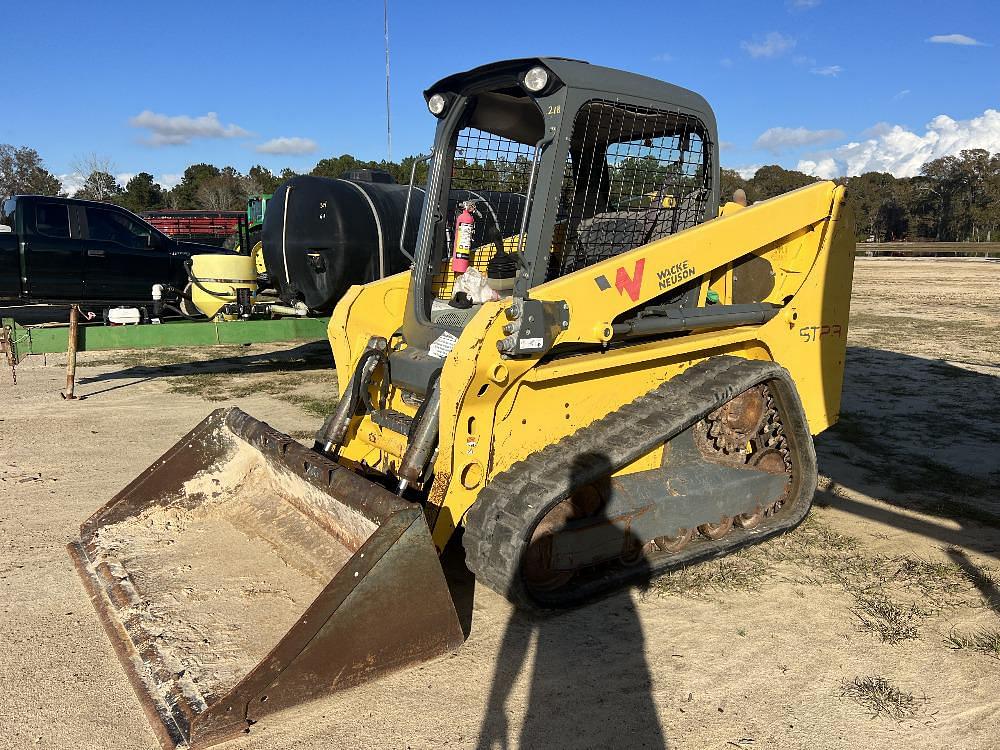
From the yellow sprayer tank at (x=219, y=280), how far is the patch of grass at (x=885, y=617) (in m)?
7.62

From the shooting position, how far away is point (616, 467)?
3.59 meters

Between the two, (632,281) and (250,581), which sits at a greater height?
(632,281)

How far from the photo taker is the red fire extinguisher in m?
4.47

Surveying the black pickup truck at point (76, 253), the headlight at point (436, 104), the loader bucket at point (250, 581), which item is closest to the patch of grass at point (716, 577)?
the loader bucket at point (250, 581)

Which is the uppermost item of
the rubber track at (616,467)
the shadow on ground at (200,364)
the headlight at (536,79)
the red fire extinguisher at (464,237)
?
the headlight at (536,79)

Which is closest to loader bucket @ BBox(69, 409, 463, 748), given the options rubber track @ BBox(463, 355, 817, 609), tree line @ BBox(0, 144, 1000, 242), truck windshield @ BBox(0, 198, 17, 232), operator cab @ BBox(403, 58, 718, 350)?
rubber track @ BBox(463, 355, 817, 609)

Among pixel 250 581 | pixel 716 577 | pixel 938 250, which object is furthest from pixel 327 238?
pixel 938 250

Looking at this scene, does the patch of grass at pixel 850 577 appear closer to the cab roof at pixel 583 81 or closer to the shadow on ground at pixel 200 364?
the cab roof at pixel 583 81

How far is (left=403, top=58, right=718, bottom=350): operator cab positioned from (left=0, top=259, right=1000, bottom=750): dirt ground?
165 cm

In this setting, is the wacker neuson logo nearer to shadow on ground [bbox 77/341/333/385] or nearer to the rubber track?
the rubber track

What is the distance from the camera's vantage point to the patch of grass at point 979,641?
340cm

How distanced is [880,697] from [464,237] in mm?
3015

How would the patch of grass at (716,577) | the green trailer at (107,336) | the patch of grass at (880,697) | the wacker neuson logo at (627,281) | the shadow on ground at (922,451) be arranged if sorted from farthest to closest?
the green trailer at (107,336), the shadow on ground at (922,451), the patch of grass at (716,577), the wacker neuson logo at (627,281), the patch of grass at (880,697)

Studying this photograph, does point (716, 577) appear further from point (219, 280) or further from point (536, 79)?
point (219, 280)
